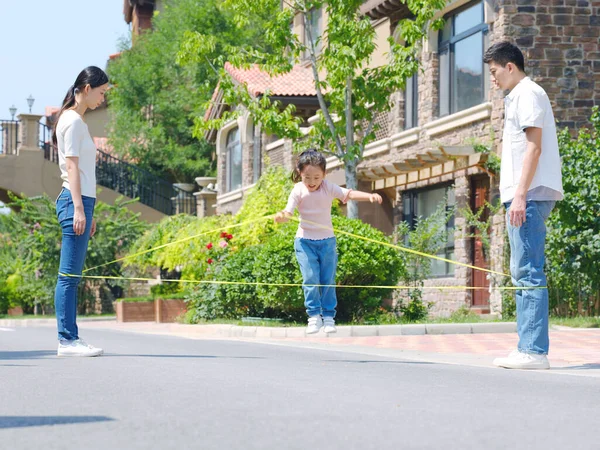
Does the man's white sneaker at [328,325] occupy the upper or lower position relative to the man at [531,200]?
lower

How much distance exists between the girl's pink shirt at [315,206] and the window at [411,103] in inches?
524

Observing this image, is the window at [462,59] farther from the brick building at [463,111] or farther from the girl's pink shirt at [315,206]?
the girl's pink shirt at [315,206]

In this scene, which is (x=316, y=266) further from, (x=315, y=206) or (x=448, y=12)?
(x=448, y=12)

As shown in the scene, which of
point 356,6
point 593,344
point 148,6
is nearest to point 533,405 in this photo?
point 593,344

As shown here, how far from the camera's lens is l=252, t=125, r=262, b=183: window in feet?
107

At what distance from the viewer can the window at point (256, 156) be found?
32.5 metres

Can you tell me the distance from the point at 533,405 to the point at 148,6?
5329 centimetres

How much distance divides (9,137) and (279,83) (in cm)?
1066

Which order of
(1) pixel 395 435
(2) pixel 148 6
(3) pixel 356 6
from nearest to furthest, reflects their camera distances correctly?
(1) pixel 395 435 → (3) pixel 356 6 → (2) pixel 148 6

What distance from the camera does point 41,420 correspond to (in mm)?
5145

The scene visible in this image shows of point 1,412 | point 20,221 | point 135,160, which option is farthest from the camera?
point 135,160

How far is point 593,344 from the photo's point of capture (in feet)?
38.3

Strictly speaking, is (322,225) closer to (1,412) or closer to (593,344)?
(593,344)

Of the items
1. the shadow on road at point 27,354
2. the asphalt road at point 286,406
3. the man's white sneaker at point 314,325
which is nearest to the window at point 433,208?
the man's white sneaker at point 314,325
